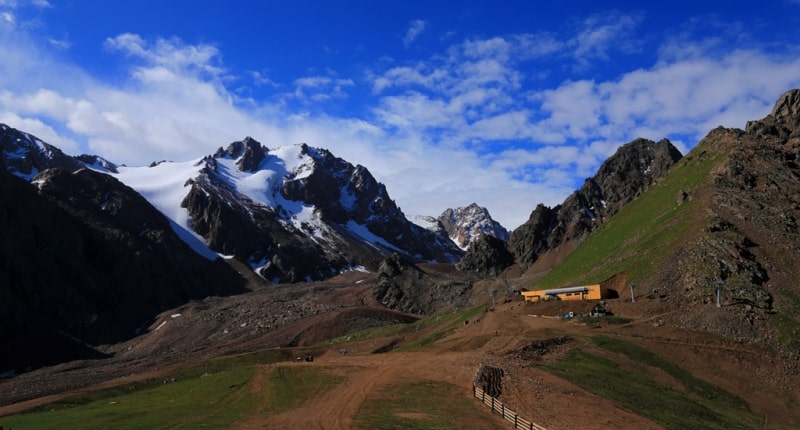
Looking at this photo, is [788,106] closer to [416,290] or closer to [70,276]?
[416,290]

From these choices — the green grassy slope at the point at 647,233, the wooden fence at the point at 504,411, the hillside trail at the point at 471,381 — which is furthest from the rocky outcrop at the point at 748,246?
the wooden fence at the point at 504,411

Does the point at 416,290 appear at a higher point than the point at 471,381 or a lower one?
higher

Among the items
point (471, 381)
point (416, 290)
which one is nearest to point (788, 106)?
point (416, 290)

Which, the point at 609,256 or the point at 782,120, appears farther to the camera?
the point at 782,120

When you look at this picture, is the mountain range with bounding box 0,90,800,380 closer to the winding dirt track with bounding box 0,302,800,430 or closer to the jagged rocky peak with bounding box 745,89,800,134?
the jagged rocky peak with bounding box 745,89,800,134

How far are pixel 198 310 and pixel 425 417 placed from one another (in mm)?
136967

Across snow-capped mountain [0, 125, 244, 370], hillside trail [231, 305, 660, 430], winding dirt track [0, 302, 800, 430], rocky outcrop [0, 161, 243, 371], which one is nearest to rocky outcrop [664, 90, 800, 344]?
winding dirt track [0, 302, 800, 430]

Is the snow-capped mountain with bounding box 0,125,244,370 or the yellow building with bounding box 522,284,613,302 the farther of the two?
the snow-capped mountain with bounding box 0,125,244,370

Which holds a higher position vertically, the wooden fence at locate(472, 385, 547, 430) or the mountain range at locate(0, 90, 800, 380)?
the mountain range at locate(0, 90, 800, 380)

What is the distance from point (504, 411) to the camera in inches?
1634

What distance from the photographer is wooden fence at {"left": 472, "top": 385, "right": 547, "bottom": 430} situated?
1515 inches

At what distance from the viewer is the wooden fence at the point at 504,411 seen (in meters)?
38.5

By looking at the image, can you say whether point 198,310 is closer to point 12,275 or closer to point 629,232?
point 12,275

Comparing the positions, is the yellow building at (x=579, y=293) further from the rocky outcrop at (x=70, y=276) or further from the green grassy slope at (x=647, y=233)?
the rocky outcrop at (x=70, y=276)
